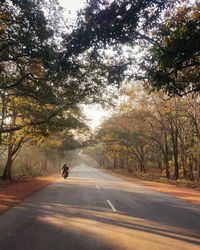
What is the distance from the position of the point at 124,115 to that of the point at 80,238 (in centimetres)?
3735

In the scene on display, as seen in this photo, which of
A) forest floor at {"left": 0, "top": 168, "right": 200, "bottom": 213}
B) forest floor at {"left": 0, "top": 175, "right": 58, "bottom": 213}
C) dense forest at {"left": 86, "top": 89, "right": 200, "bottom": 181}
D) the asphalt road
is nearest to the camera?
the asphalt road

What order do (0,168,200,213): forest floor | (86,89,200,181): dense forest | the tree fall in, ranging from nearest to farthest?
the tree < (0,168,200,213): forest floor < (86,89,200,181): dense forest

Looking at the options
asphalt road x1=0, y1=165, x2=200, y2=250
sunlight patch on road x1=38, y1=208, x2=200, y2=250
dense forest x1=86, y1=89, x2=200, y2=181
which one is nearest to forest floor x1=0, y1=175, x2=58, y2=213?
asphalt road x1=0, y1=165, x2=200, y2=250

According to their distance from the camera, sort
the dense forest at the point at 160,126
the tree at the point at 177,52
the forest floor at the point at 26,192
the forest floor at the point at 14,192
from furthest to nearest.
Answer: the dense forest at the point at 160,126 < the forest floor at the point at 26,192 < the forest floor at the point at 14,192 < the tree at the point at 177,52

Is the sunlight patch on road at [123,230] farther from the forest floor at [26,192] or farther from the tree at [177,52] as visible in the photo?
the tree at [177,52]

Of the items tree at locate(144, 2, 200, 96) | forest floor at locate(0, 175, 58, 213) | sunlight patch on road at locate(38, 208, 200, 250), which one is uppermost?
tree at locate(144, 2, 200, 96)

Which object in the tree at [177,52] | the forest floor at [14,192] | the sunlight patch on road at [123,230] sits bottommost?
the sunlight patch on road at [123,230]

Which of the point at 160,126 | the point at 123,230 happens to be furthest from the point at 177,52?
the point at 160,126

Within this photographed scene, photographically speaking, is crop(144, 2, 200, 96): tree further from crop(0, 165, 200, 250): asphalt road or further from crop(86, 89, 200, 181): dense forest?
crop(86, 89, 200, 181): dense forest

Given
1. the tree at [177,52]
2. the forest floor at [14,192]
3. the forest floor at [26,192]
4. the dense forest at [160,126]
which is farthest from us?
the dense forest at [160,126]

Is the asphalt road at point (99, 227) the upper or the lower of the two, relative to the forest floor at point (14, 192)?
lower

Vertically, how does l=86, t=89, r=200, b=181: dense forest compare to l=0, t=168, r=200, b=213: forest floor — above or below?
above

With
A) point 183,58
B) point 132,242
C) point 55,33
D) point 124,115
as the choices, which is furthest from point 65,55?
point 124,115

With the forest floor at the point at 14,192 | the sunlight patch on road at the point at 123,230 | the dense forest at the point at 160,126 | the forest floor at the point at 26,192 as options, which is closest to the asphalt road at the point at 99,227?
the sunlight patch on road at the point at 123,230
